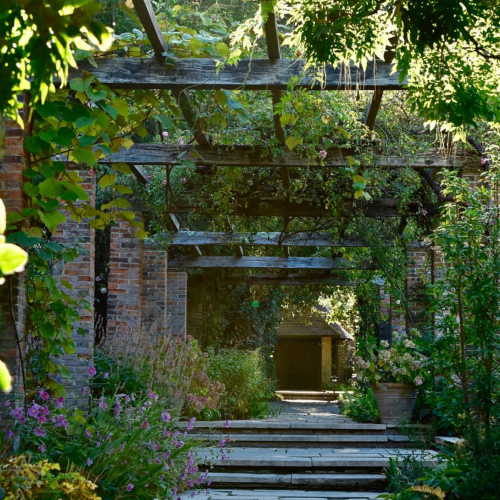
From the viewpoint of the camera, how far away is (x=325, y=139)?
655cm

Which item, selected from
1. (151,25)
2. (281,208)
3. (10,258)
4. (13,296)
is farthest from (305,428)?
(10,258)

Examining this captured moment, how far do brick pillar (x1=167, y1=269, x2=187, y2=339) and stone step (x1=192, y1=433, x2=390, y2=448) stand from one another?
4.53m

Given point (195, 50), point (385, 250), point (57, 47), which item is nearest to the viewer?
point (57, 47)

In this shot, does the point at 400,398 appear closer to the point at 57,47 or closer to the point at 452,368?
the point at 452,368

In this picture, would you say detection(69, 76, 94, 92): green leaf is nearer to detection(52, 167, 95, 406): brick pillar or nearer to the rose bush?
detection(52, 167, 95, 406): brick pillar

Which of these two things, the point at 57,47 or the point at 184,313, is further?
the point at 184,313

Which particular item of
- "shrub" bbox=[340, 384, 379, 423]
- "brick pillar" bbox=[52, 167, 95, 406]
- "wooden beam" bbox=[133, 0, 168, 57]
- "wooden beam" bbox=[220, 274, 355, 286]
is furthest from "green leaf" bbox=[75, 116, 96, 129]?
"wooden beam" bbox=[220, 274, 355, 286]

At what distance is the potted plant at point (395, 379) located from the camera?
27.7 feet

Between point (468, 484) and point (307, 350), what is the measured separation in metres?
24.2

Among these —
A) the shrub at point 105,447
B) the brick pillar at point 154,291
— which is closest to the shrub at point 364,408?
the brick pillar at point 154,291

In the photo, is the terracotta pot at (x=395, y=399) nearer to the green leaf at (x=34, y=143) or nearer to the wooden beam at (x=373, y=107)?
the wooden beam at (x=373, y=107)

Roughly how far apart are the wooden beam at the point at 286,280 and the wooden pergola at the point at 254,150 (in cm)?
186

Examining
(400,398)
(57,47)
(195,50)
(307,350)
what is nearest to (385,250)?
(400,398)

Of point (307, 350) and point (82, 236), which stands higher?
point (82, 236)
